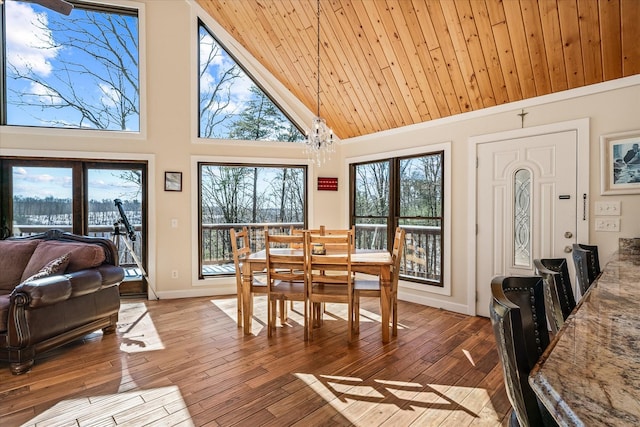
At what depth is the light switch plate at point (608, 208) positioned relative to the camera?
9.67ft

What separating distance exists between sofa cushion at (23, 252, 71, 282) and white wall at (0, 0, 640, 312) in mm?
1586

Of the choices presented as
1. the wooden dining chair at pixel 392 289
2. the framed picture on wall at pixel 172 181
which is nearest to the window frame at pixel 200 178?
the framed picture on wall at pixel 172 181

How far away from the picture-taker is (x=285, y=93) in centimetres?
527

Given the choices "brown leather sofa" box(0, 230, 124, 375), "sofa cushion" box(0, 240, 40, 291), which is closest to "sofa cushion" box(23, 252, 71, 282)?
"brown leather sofa" box(0, 230, 124, 375)

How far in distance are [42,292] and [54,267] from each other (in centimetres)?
38

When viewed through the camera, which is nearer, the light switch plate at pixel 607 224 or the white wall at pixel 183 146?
the light switch plate at pixel 607 224

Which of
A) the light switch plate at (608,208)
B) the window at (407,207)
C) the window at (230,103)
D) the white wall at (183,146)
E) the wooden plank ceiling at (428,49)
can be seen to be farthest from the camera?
the window at (230,103)

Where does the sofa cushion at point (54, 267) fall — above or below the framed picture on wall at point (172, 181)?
below

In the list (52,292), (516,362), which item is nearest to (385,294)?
(516,362)

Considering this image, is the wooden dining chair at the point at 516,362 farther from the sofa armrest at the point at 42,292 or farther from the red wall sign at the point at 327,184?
the red wall sign at the point at 327,184

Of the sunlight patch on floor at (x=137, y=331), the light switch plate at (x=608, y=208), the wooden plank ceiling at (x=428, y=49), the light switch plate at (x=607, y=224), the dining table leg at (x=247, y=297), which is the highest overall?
the wooden plank ceiling at (x=428, y=49)

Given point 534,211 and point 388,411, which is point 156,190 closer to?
point 388,411

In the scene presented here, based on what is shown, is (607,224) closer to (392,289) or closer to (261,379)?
(392,289)

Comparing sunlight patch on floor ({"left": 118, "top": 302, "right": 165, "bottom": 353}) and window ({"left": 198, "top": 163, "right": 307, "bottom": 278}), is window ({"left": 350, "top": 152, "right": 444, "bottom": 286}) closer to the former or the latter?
window ({"left": 198, "top": 163, "right": 307, "bottom": 278})
